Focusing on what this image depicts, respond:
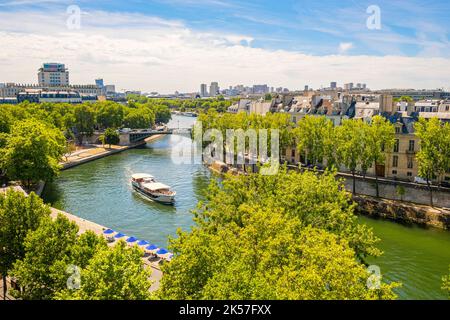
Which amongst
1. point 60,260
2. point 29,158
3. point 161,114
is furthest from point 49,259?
point 161,114

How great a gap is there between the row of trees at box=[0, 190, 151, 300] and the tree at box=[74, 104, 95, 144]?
76.0 metres

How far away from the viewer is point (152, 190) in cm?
4794

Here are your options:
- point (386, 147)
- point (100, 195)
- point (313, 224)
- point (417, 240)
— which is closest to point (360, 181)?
point (386, 147)

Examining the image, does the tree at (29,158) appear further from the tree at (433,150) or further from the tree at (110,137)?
the tree at (110,137)

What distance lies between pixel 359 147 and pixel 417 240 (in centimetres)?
1227

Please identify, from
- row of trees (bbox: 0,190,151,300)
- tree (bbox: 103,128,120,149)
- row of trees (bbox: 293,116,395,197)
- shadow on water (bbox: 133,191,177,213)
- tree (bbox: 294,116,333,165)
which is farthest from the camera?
tree (bbox: 103,128,120,149)

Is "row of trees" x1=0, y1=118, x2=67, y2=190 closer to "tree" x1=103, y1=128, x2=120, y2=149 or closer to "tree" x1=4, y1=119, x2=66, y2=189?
"tree" x1=4, y1=119, x2=66, y2=189

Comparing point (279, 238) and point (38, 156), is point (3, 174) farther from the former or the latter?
point (279, 238)

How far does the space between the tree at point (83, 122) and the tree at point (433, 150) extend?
241 ft

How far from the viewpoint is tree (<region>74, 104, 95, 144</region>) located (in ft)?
314

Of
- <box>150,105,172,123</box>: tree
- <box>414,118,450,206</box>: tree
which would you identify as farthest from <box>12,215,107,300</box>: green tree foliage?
<box>150,105,172,123</box>: tree

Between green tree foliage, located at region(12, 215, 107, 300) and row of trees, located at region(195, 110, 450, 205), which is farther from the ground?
row of trees, located at region(195, 110, 450, 205)

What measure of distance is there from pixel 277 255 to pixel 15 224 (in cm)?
1321

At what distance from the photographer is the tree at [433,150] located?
39875 mm
